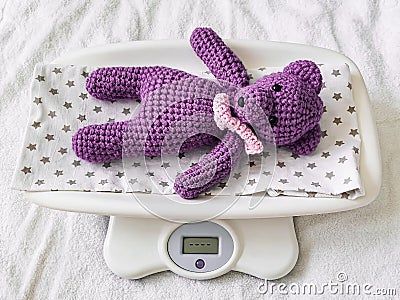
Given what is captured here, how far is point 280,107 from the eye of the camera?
2.21 feet

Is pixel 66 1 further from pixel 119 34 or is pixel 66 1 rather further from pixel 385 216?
pixel 385 216

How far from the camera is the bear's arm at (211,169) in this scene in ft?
2.23

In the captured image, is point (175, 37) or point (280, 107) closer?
point (280, 107)

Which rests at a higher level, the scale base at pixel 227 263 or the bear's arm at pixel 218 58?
the bear's arm at pixel 218 58

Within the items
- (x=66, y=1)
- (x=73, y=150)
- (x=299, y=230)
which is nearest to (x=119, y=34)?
(x=66, y=1)

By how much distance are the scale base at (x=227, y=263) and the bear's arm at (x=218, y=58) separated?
166mm

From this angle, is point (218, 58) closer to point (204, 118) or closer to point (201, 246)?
point (204, 118)

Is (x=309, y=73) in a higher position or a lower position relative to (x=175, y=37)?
higher

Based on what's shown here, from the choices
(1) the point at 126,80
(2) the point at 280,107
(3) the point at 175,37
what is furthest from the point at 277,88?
(3) the point at 175,37

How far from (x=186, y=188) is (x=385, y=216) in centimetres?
27

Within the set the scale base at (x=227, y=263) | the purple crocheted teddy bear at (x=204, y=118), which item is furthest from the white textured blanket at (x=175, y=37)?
the purple crocheted teddy bear at (x=204, y=118)

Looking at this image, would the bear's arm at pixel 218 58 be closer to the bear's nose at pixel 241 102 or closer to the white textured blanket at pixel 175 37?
the bear's nose at pixel 241 102

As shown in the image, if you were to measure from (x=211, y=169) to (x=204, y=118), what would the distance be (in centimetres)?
6

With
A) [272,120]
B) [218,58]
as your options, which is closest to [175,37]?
[218,58]
